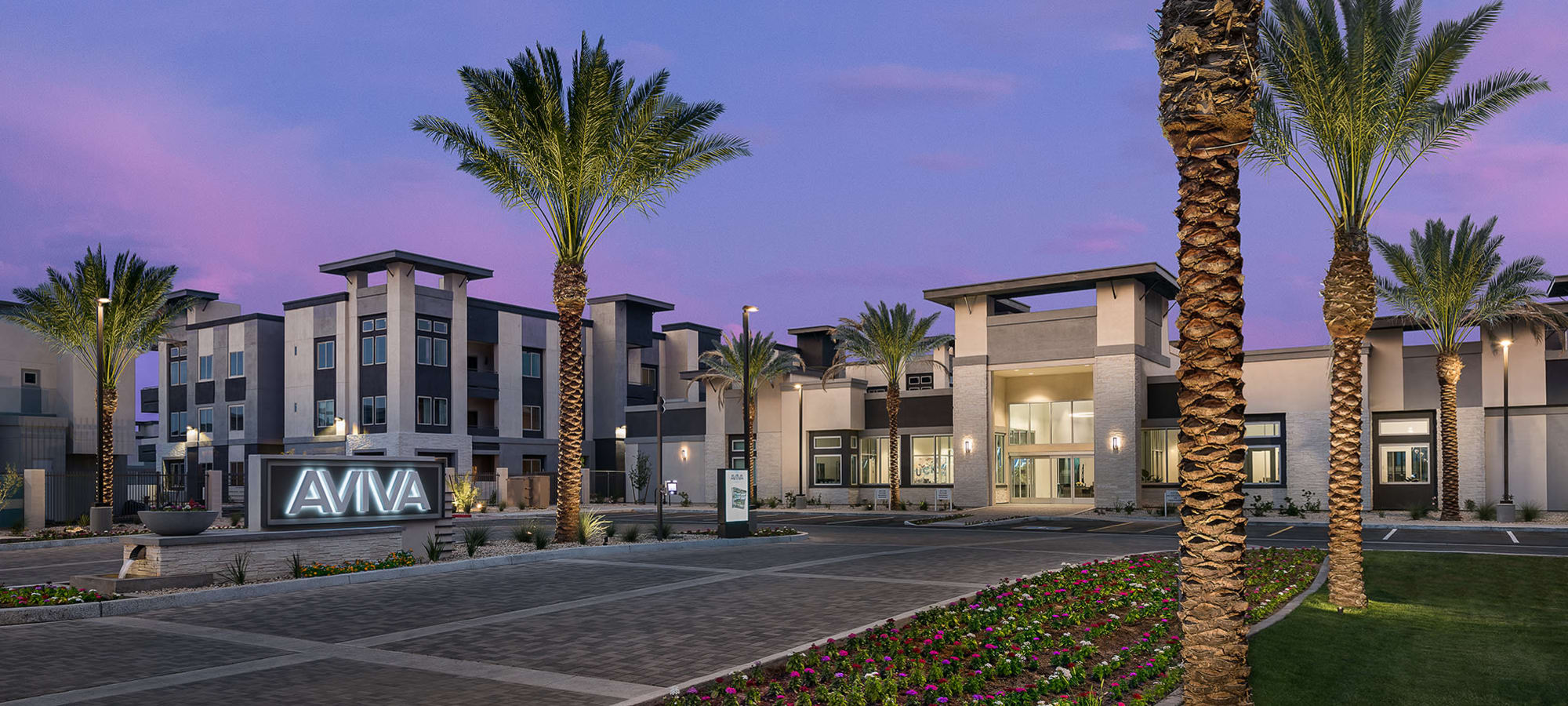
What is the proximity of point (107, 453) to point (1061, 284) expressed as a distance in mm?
36049

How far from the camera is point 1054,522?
3547 cm

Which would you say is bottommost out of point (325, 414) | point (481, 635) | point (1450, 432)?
point (481, 635)

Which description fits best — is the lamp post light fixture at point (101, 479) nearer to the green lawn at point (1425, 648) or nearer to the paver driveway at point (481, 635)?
the paver driveway at point (481, 635)

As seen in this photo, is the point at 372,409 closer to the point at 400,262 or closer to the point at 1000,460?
the point at 400,262

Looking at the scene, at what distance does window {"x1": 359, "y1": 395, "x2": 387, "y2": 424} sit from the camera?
177 ft

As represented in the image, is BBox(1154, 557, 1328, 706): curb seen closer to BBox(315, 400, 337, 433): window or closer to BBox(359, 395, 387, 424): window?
BBox(359, 395, 387, 424): window

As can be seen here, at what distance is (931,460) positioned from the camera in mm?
49000

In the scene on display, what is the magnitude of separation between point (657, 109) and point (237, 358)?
4714 centimetres

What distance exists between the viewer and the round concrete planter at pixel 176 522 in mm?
15750

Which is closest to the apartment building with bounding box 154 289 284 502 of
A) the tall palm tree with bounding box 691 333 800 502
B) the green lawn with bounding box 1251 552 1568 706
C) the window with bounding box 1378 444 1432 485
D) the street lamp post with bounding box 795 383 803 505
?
the tall palm tree with bounding box 691 333 800 502

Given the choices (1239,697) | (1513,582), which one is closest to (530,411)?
(1513,582)

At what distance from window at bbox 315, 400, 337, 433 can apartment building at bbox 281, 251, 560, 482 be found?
44 mm

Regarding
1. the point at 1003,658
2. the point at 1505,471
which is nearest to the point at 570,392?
the point at 1003,658

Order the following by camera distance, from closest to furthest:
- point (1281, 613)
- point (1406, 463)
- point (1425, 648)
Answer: point (1425, 648)
point (1281, 613)
point (1406, 463)
